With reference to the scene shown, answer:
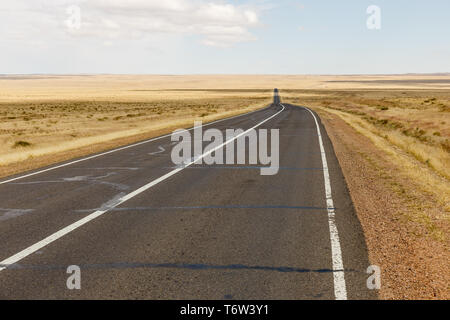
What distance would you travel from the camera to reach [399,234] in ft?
23.4

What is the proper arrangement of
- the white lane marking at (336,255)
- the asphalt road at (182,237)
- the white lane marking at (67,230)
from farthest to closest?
the white lane marking at (67,230), the asphalt road at (182,237), the white lane marking at (336,255)

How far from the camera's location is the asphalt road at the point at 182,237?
5121mm

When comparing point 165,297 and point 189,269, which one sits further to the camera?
point 189,269

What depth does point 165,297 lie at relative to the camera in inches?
191

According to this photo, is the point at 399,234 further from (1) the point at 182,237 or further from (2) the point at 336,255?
(1) the point at 182,237

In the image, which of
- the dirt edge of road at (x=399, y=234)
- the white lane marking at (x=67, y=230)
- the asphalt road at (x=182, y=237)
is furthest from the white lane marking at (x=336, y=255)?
the white lane marking at (x=67, y=230)

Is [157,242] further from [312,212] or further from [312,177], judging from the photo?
[312,177]

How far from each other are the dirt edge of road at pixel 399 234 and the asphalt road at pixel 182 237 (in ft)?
0.85

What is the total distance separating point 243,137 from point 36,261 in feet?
58.1

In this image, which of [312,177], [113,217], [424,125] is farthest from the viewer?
[424,125]

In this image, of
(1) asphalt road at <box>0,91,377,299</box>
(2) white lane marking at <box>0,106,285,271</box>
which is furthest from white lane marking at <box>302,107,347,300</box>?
(2) white lane marking at <box>0,106,285,271</box>

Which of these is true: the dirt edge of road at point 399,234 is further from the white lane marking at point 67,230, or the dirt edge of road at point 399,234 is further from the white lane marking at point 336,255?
the white lane marking at point 67,230

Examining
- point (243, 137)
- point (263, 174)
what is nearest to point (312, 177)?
point (263, 174)
